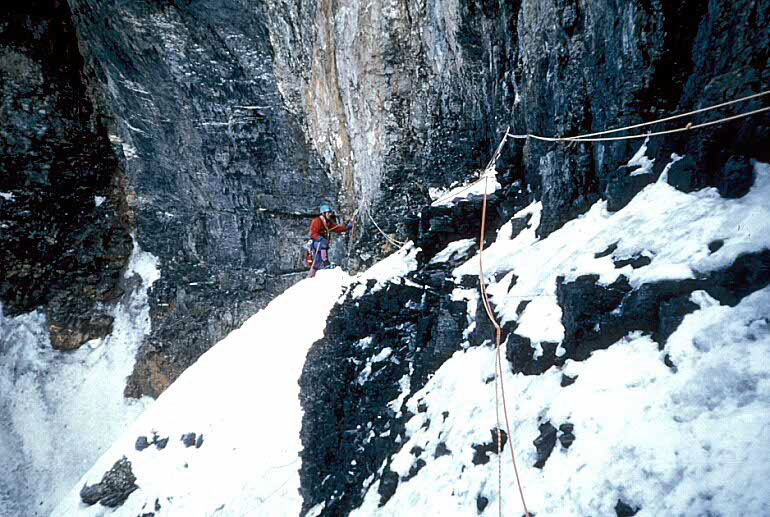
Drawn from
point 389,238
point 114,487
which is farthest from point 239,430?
point 389,238

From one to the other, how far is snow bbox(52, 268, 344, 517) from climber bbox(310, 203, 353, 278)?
28cm

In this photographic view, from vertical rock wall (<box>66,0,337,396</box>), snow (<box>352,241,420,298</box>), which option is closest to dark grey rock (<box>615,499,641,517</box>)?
snow (<box>352,241,420,298</box>)

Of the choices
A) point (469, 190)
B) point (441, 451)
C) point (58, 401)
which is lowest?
point (58, 401)

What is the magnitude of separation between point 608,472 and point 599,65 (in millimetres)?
3976

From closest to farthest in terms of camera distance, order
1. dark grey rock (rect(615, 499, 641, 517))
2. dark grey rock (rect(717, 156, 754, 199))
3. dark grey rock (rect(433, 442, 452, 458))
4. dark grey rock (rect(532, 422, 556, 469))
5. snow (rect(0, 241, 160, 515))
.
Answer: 1. dark grey rock (rect(615, 499, 641, 517))
2. dark grey rock (rect(717, 156, 754, 199))
3. dark grey rock (rect(532, 422, 556, 469))
4. dark grey rock (rect(433, 442, 452, 458))
5. snow (rect(0, 241, 160, 515))

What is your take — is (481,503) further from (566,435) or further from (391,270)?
(391,270)

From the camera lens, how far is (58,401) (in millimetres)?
12477

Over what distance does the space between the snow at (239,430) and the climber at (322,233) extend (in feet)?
0.93

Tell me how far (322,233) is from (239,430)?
174 inches

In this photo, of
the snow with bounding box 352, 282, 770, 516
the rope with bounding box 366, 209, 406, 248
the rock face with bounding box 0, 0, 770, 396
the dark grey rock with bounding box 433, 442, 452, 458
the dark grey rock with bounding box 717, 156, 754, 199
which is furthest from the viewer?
the rope with bounding box 366, 209, 406, 248

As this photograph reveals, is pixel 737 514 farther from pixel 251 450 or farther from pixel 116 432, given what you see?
pixel 116 432

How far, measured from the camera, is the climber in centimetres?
969

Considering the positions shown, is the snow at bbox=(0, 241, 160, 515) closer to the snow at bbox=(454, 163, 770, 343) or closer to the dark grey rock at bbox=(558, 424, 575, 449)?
the snow at bbox=(454, 163, 770, 343)

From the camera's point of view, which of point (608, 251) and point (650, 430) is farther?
point (608, 251)
